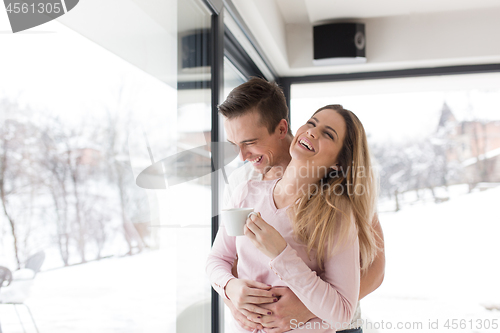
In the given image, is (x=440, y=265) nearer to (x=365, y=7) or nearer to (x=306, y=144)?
(x=365, y=7)

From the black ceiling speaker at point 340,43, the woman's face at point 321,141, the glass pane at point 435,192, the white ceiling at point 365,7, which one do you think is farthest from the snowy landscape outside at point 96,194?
the glass pane at point 435,192

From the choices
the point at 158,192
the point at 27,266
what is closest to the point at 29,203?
the point at 27,266

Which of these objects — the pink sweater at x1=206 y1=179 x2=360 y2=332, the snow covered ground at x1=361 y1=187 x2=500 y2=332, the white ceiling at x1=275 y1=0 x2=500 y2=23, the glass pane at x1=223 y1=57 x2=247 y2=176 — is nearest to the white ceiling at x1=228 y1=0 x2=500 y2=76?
the white ceiling at x1=275 y1=0 x2=500 y2=23

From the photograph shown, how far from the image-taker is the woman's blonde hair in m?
0.97

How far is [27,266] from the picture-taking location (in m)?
0.68

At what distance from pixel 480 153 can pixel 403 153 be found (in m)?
0.66

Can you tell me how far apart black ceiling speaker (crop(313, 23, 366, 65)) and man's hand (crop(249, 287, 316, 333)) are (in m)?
2.49

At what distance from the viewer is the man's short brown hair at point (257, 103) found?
4.57 ft

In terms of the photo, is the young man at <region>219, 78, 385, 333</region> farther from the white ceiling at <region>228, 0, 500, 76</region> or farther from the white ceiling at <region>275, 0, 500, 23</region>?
the white ceiling at <region>275, 0, 500, 23</region>

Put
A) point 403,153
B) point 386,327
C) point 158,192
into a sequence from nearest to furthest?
point 158,192 → point 386,327 → point 403,153

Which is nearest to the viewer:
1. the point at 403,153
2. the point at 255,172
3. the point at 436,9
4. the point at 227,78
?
the point at 255,172

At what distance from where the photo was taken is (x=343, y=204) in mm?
1029

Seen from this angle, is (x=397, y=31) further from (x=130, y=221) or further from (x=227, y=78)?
(x=130, y=221)

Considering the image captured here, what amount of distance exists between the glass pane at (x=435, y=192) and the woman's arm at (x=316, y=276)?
269 cm
